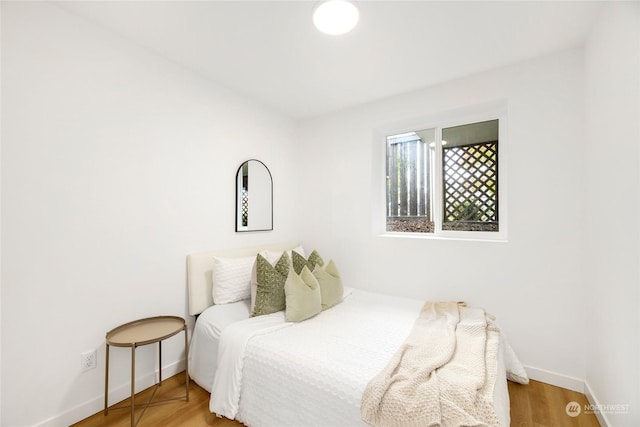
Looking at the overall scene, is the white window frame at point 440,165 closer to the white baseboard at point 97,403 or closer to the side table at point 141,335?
the side table at point 141,335

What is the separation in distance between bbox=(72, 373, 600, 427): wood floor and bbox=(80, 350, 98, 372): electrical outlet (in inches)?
12.0

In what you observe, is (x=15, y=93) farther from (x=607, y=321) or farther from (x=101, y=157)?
(x=607, y=321)

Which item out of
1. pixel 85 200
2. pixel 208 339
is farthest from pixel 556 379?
pixel 85 200

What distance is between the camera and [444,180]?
265 centimetres

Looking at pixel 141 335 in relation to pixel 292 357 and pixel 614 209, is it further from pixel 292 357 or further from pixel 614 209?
pixel 614 209

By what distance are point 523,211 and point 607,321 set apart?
832mm

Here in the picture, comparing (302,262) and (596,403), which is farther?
(302,262)

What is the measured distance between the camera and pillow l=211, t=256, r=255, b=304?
218cm

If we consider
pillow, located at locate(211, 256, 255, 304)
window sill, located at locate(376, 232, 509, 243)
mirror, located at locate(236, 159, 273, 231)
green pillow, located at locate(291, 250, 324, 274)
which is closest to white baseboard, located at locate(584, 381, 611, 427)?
window sill, located at locate(376, 232, 509, 243)

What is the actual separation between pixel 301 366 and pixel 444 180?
2.10 m

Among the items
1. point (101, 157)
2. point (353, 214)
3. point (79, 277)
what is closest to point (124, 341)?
point (79, 277)

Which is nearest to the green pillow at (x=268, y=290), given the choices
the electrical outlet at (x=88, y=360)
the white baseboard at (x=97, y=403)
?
the white baseboard at (x=97, y=403)

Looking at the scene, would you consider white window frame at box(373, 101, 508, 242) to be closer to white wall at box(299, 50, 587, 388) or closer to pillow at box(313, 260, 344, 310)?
white wall at box(299, 50, 587, 388)

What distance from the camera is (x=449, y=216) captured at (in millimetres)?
2619
